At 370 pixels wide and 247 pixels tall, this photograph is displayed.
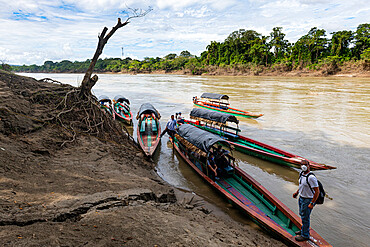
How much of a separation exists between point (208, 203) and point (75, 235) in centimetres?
458

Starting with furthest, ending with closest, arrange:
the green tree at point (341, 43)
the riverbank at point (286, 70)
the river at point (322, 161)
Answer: the green tree at point (341, 43) < the riverbank at point (286, 70) < the river at point (322, 161)

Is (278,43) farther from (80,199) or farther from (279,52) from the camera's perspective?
(80,199)

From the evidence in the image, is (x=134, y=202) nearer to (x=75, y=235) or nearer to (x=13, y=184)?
(x=75, y=235)

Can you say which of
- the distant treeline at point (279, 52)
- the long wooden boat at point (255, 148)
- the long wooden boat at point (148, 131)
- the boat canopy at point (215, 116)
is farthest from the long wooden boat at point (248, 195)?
the distant treeline at point (279, 52)

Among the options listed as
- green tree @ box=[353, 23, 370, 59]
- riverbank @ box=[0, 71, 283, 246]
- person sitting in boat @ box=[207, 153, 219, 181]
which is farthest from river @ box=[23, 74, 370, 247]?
green tree @ box=[353, 23, 370, 59]

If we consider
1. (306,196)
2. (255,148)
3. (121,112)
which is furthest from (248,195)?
(121,112)

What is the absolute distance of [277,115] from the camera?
19.4 metres

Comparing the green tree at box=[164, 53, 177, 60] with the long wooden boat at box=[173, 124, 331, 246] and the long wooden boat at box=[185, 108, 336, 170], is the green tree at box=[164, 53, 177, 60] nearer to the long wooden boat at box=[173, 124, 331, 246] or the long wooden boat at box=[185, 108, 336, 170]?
the long wooden boat at box=[185, 108, 336, 170]

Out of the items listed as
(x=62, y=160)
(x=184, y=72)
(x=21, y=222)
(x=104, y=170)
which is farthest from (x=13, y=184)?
(x=184, y=72)

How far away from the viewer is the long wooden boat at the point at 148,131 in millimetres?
10475

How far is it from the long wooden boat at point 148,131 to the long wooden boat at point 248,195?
1913mm

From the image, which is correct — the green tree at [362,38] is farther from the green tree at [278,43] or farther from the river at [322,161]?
the river at [322,161]

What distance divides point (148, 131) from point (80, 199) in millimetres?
8537

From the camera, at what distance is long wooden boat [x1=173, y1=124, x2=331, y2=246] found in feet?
16.4
